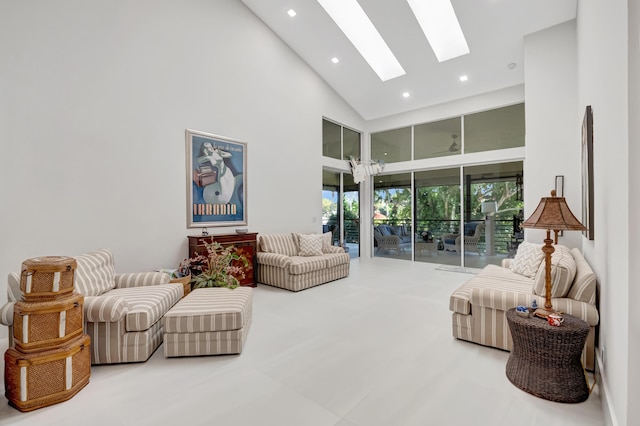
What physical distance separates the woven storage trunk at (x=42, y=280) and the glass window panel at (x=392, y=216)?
6891mm

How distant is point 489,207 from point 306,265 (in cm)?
427

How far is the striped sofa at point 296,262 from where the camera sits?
193 inches

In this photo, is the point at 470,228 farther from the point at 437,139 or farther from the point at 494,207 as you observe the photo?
the point at 437,139

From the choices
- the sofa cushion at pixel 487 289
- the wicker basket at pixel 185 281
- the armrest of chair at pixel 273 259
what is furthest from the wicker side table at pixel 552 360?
the wicker basket at pixel 185 281

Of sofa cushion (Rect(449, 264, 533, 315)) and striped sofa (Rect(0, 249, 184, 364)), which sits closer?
striped sofa (Rect(0, 249, 184, 364))

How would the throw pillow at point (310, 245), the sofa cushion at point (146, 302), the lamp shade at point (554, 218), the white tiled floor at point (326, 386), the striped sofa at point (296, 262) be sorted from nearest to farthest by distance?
the white tiled floor at point (326, 386), the lamp shade at point (554, 218), the sofa cushion at point (146, 302), the striped sofa at point (296, 262), the throw pillow at point (310, 245)

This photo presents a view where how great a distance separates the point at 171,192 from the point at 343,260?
323 centimetres

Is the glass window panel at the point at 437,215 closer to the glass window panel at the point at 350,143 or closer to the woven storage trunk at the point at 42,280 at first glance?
the glass window panel at the point at 350,143

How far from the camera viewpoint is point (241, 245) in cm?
508

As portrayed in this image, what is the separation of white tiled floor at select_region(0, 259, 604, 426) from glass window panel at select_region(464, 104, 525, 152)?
4.65m

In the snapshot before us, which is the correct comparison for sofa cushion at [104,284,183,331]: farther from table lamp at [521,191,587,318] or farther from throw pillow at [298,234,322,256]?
table lamp at [521,191,587,318]

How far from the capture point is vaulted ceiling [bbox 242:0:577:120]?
455 centimetres

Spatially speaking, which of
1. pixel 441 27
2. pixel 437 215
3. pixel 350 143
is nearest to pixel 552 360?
pixel 437 215

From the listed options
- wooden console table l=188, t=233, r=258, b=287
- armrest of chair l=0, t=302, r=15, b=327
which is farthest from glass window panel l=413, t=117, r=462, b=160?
armrest of chair l=0, t=302, r=15, b=327
